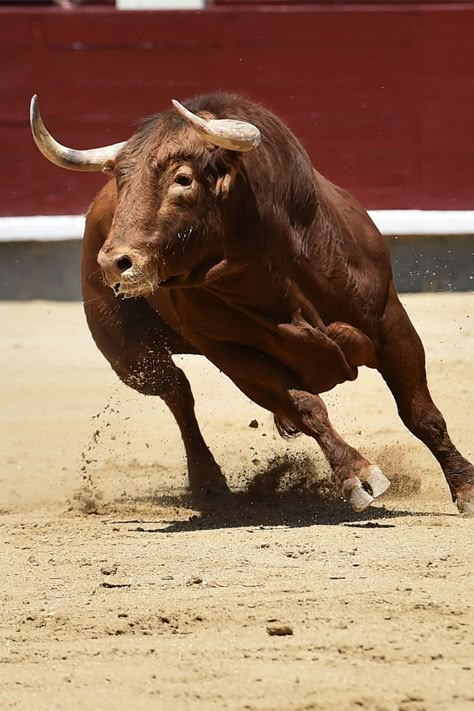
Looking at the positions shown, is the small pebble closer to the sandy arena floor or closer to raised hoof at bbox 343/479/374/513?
the sandy arena floor

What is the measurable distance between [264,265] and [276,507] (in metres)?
0.96

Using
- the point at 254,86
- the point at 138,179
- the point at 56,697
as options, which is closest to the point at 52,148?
the point at 138,179

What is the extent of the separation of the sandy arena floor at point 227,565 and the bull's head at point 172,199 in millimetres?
810

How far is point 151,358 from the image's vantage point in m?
6.22

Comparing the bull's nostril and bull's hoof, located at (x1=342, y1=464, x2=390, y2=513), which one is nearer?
the bull's nostril

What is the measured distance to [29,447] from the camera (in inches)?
277

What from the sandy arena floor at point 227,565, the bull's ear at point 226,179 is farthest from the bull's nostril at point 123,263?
the sandy arena floor at point 227,565

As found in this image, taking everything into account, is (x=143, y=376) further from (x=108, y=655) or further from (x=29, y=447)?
(x=108, y=655)

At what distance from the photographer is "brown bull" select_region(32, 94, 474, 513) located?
483 centimetres

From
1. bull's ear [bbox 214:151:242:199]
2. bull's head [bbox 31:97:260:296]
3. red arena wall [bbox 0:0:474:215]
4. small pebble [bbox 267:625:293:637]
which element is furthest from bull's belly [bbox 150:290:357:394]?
red arena wall [bbox 0:0:474:215]

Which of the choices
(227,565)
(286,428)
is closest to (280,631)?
(227,565)

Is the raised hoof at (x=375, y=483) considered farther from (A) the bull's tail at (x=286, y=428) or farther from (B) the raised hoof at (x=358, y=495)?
(A) the bull's tail at (x=286, y=428)

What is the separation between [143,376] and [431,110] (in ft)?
13.4

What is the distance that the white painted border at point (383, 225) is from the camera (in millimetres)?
9508
